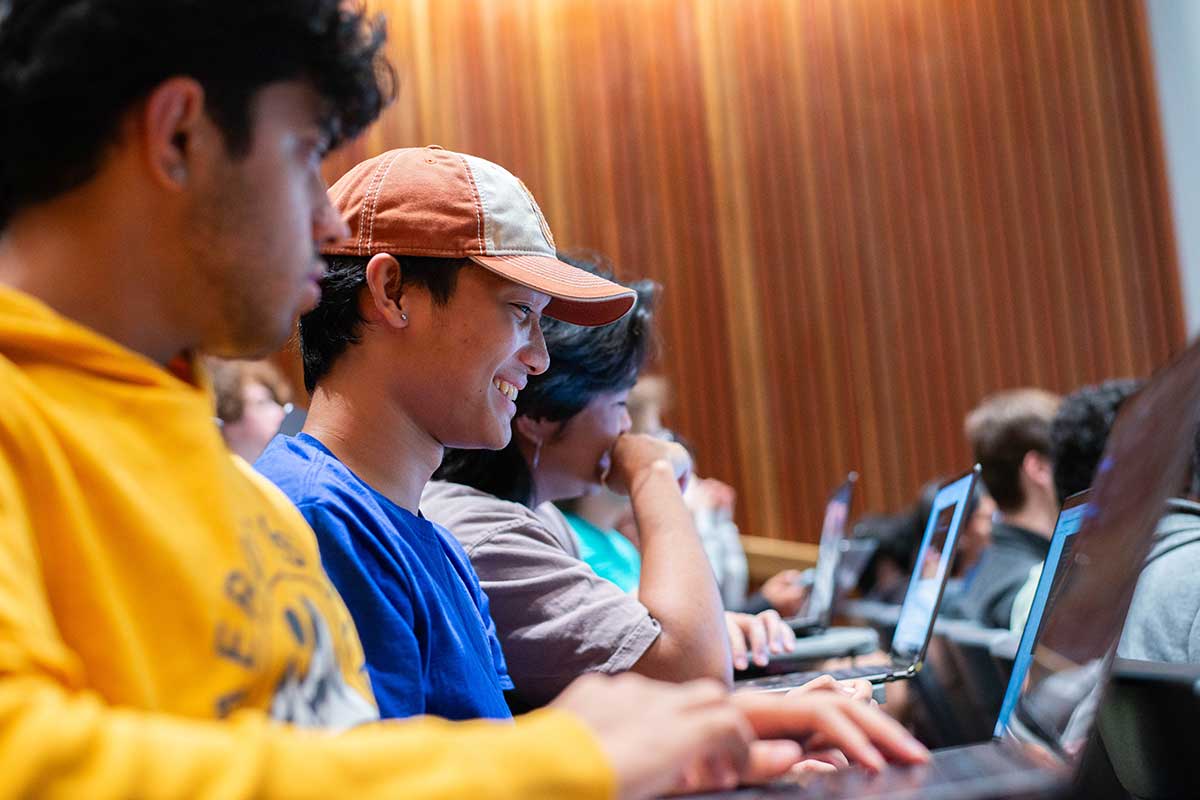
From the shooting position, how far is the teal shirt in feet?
7.29

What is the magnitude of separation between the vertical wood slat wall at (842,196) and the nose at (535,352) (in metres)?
4.36

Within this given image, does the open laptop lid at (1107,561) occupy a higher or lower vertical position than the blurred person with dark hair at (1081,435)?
higher

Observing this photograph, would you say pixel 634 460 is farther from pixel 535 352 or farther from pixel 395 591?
pixel 395 591

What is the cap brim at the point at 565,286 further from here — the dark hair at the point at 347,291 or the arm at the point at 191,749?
the arm at the point at 191,749

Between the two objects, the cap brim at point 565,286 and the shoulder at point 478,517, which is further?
the shoulder at point 478,517

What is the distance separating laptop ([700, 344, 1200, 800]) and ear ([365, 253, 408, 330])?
70 cm

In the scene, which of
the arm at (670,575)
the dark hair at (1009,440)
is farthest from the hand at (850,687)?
the dark hair at (1009,440)

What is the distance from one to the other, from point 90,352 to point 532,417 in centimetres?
122

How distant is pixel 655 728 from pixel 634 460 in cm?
130

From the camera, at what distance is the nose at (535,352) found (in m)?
1.43

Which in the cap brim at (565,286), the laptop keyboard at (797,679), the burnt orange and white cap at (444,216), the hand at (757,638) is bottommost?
the hand at (757,638)

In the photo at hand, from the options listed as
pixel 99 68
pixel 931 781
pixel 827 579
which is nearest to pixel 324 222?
pixel 99 68

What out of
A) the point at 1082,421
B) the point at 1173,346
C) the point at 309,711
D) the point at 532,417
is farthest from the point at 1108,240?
the point at 309,711

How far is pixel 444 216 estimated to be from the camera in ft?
4.28
